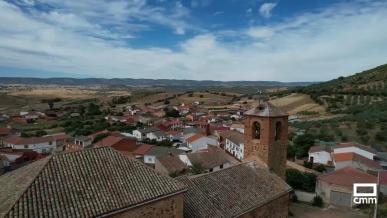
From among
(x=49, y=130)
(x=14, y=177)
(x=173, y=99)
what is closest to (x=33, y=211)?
(x=14, y=177)

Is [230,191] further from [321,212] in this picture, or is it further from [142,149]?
[142,149]

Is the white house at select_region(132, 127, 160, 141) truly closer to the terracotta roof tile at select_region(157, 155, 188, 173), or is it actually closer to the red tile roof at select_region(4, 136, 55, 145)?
the red tile roof at select_region(4, 136, 55, 145)

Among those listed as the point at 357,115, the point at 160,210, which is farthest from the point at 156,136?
the point at 160,210

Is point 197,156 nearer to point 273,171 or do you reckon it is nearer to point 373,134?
point 273,171

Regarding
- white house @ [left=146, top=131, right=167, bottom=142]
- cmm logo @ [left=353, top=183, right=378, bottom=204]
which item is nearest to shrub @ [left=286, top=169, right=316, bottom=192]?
cmm logo @ [left=353, top=183, right=378, bottom=204]

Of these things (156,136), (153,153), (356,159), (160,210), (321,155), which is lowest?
(156,136)

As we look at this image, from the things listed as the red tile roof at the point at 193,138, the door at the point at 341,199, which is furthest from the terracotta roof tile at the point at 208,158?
the door at the point at 341,199

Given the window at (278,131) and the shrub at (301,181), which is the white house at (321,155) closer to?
the shrub at (301,181)
